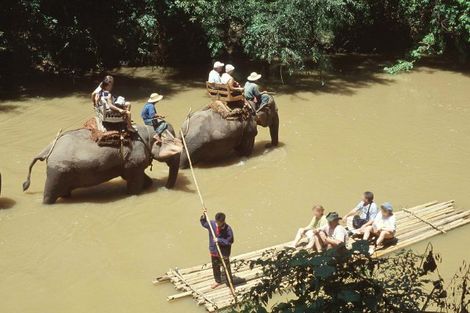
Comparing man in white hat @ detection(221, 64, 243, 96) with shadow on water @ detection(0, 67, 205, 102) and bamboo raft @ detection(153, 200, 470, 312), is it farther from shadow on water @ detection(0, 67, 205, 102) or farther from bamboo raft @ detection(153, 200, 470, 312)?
shadow on water @ detection(0, 67, 205, 102)

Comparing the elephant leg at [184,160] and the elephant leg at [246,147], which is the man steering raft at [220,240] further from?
the elephant leg at [246,147]

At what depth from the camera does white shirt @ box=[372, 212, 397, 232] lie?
895 cm

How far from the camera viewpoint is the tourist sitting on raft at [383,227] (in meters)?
8.95

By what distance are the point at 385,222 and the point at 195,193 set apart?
143 inches

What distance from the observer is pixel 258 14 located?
16797 mm

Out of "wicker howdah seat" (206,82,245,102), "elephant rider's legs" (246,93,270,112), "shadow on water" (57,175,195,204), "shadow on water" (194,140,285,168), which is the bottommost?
"shadow on water" (57,175,195,204)

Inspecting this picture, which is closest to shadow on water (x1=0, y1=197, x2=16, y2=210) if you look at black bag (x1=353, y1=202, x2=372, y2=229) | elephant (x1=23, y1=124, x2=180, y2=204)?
elephant (x1=23, y1=124, x2=180, y2=204)

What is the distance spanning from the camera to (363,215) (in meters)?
9.37

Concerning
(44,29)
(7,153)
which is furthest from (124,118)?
(44,29)

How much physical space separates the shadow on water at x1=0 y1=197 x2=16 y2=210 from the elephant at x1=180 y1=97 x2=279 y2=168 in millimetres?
3245

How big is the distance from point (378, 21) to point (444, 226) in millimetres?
Answer: 14475

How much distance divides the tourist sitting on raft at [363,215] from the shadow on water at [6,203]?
5700 millimetres

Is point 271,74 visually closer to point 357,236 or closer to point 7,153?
point 7,153

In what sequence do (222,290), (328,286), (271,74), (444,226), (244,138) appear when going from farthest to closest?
1. (271,74)
2. (244,138)
3. (444,226)
4. (222,290)
5. (328,286)
